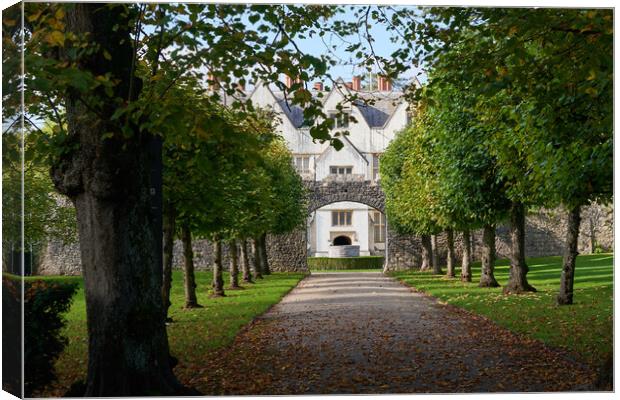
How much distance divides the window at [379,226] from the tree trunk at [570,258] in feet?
39.6

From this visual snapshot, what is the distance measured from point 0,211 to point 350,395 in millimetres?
3736

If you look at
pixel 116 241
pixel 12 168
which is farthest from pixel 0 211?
pixel 116 241

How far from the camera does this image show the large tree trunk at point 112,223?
771 cm

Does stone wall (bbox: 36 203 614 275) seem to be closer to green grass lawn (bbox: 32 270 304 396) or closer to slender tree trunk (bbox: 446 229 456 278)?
green grass lawn (bbox: 32 270 304 396)

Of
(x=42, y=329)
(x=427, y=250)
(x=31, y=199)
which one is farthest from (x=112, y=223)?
(x=427, y=250)

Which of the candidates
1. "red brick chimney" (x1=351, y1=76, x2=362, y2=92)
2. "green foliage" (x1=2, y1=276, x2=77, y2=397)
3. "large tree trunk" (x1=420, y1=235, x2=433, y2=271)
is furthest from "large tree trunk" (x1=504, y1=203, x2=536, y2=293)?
"green foliage" (x1=2, y1=276, x2=77, y2=397)

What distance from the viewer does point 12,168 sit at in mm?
7906

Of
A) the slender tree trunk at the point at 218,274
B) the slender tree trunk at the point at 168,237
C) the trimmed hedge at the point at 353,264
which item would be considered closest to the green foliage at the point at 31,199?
the slender tree trunk at the point at 168,237

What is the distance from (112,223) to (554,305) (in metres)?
10.9

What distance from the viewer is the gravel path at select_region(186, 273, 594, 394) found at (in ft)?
29.3

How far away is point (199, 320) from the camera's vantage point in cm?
1538

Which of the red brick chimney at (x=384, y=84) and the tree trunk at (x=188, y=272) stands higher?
the red brick chimney at (x=384, y=84)

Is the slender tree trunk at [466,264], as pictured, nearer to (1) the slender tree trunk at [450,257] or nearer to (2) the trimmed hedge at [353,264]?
(1) the slender tree trunk at [450,257]

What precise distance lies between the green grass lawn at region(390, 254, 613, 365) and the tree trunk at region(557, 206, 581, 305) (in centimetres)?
14
